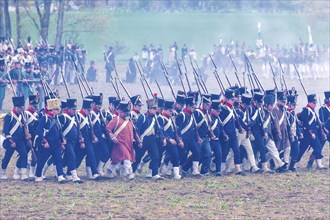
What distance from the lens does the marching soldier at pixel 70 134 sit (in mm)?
18062

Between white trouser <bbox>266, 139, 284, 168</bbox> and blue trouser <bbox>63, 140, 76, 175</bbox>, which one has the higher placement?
blue trouser <bbox>63, 140, 76, 175</bbox>

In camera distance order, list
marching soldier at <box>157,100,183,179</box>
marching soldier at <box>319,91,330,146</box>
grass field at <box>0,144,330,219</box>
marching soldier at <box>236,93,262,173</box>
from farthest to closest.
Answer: marching soldier at <box>319,91,330,146</box> < marching soldier at <box>236,93,262,173</box> < marching soldier at <box>157,100,183,179</box> < grass field at <box>0,144,330,219</box>

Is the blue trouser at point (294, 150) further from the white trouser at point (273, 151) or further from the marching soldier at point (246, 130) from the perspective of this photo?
the marching soldier at point (246, 130)

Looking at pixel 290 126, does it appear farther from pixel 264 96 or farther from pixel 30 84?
pixel 30 84

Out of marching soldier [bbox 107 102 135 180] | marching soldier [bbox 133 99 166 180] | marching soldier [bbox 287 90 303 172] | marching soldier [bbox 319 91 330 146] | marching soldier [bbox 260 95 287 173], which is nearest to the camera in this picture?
marching soldier [bbox 107 102 135 180]

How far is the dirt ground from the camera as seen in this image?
15531 mm

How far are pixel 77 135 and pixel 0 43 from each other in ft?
43.4

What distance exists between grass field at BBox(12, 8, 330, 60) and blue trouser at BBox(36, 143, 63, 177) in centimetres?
4023

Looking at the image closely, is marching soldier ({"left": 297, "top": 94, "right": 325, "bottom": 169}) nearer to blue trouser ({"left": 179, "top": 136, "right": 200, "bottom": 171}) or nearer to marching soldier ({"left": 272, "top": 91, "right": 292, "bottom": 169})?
marching soldier ({"left": 272, "top": 91, "right": 292, "bottom": 169})

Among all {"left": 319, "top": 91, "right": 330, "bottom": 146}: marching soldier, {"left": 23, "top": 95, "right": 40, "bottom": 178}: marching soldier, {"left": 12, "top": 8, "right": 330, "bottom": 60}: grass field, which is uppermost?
{"left": 23, "top": 95, "right": 40, "bottom": 178}: marching soldier

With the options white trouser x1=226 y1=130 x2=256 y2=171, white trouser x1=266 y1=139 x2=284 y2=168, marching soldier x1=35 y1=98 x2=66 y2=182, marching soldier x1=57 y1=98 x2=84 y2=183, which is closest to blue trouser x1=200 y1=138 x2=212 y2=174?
white trouser x1=226 y1=130 x2=256 y2=171

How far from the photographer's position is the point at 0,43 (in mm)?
30656

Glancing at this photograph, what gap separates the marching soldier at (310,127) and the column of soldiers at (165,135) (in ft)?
0.07

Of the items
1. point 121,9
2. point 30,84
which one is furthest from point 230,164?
point 121,9
